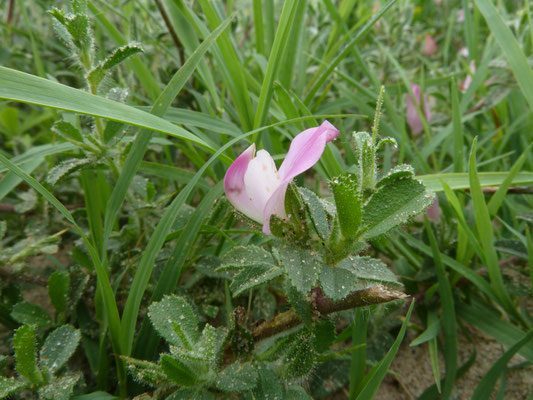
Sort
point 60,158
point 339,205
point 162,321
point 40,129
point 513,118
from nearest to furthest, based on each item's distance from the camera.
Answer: point 339,205 < point 162,321 < point 60,158 < point 513,118 < point 40,129

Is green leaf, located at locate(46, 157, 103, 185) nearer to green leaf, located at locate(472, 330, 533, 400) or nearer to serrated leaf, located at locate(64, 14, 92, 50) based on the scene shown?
serrated leaf, located at locate(64, 14, 92, 50)

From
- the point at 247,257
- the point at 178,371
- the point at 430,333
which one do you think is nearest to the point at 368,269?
the point at 247,257

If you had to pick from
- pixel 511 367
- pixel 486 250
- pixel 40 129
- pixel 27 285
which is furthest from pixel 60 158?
pixel 511 367

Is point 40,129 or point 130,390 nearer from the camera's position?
point 130,390

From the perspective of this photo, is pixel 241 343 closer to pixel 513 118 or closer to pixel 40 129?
pixel 513 118

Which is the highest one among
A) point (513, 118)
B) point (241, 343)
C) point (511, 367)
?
point (513, 118)

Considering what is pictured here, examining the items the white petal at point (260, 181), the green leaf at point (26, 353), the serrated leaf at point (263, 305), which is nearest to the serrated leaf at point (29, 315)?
the green leaf at point (26, 353)

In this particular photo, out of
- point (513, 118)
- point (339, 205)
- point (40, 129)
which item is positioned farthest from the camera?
point (40, 129)
